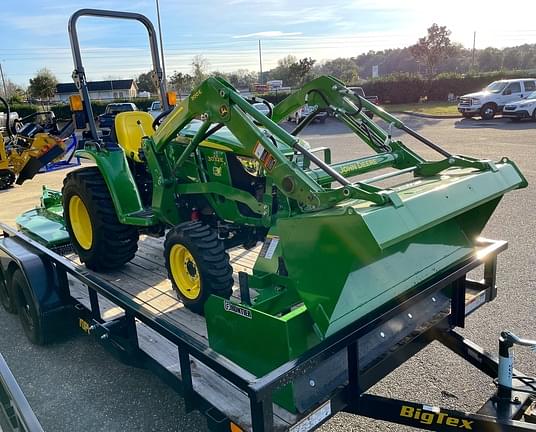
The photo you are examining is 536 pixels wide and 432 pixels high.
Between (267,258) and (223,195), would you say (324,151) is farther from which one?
(267,258)

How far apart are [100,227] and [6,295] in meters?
1.44

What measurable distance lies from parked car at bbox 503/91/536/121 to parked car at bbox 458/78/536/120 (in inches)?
16.5

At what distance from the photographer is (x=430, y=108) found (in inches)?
1113

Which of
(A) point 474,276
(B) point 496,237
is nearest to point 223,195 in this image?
(A) point 474,276

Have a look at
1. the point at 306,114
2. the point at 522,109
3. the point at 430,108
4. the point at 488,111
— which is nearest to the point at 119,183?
the point at 306,114

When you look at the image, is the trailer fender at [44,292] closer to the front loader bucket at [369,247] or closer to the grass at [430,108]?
the front loader bucket at [369,247]

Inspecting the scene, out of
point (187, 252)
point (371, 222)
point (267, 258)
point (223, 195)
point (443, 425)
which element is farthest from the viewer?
point (223, 195)

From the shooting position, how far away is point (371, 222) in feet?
6.81

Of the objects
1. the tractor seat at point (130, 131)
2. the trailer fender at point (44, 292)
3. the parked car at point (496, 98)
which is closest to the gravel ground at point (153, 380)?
the trailer fender at point (44, 292)

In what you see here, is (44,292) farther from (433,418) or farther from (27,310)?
(433,418)

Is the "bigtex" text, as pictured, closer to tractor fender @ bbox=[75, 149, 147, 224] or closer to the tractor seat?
tractor fender @ bbox=[75, 149, 147, 224]

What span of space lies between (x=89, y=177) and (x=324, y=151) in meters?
1.98

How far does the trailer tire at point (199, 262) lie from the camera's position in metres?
3.16

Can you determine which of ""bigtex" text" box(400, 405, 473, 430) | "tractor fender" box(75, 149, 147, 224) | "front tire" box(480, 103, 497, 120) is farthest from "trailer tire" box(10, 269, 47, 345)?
"front tire" box(480, 103, 497, 120)
